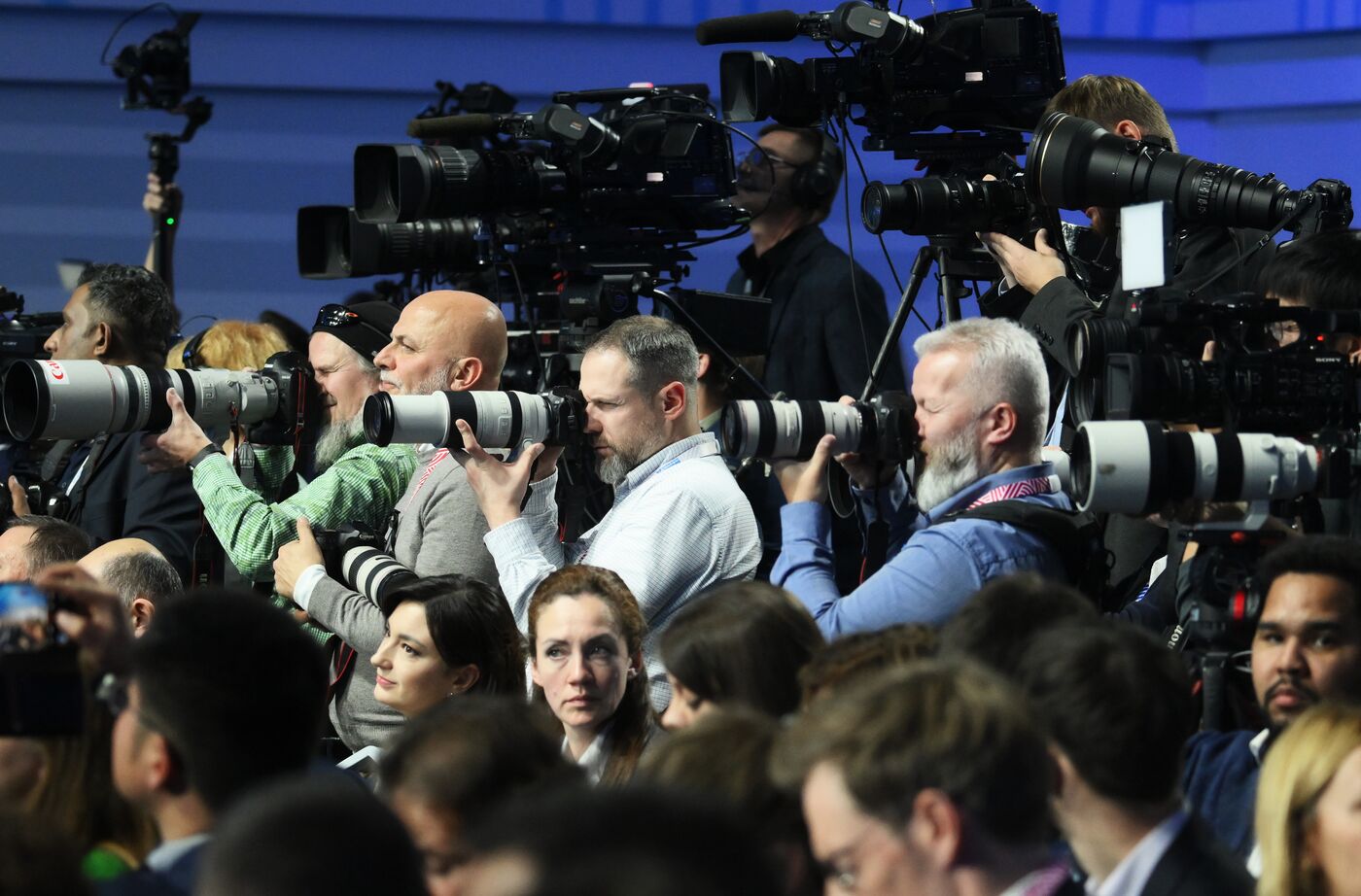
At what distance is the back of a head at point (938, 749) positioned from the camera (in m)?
1.51

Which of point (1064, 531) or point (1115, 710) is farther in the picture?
point (1064, 531)

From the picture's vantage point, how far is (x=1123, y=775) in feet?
5.90

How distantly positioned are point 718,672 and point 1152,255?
0.83 meters

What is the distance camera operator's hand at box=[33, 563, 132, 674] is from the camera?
193cm

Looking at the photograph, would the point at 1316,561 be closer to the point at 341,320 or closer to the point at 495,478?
the point at 495,478

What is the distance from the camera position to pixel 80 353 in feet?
13.0

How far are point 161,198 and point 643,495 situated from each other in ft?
10.8

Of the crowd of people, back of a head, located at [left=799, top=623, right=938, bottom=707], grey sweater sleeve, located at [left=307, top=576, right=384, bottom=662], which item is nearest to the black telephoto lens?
the crowd of people

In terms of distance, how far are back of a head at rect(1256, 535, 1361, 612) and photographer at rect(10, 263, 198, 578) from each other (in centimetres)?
223

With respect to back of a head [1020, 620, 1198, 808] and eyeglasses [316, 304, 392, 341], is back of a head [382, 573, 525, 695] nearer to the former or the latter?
eyeglasses [316, 304, 392, 341]

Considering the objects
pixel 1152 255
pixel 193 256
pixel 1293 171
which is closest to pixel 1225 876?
pixel 1152 255

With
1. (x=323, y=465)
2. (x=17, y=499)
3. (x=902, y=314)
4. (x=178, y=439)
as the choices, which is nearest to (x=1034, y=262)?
(x=902, y=314)

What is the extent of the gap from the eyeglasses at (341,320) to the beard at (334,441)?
19 cm

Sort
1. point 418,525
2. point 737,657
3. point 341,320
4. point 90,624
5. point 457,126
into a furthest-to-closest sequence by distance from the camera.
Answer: point 457,126
point 341,320
point 418,525
point 737,657
point 90,624
